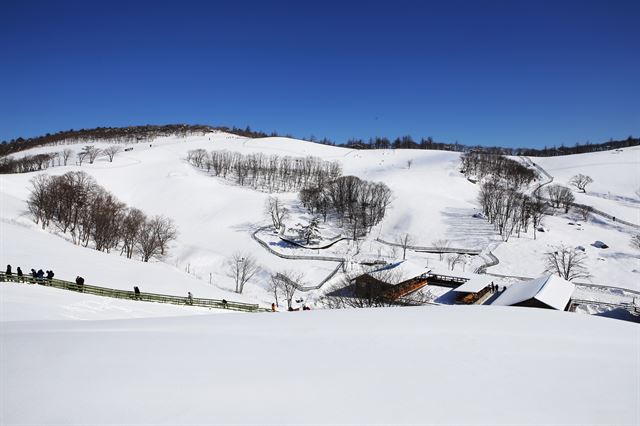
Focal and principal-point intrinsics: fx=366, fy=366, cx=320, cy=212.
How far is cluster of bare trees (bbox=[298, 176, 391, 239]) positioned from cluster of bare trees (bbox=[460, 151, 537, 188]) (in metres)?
43.5

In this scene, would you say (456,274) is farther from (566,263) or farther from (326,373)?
(326,373)

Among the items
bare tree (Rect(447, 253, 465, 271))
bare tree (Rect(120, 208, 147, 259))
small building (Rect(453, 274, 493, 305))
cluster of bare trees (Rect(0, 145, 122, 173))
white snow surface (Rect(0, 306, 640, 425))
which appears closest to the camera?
white snow surface (Rect(0, 306, 640, 425))

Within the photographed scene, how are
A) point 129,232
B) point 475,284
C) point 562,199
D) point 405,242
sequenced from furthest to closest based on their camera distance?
point 562,199 < point 405,242 < point 129,232 < point 475,284

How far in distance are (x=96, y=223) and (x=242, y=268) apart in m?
18.1

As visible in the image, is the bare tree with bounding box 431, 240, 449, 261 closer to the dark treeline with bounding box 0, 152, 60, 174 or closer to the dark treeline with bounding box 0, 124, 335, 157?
the dark treeline with bounding box 0, 152, 60, 174

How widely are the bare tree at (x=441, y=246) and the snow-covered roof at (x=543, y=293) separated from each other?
67.6ft

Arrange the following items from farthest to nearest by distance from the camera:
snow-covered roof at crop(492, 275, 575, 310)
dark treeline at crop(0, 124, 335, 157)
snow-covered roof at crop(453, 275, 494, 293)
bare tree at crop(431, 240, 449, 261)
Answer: dark treeline at crop(0, 124, 335, 157) → bare tree at crop(431, 240, 449, 261) → snow-covered roof at crop(453, 275, 494, 293) → snow-covered roof at crop(492, 275, 575, 310)

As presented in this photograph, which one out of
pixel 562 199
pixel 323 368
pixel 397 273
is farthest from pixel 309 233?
pixel 562 199

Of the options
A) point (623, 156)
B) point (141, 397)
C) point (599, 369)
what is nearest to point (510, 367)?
point (599, 369)

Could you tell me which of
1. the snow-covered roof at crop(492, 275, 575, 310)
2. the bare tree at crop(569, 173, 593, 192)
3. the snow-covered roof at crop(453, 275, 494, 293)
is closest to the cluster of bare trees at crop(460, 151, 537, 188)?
the bare tree at crop(569, 173, 593, 192)

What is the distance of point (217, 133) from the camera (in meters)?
165

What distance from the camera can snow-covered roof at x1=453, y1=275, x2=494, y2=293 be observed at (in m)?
31.2

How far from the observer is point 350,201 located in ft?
224

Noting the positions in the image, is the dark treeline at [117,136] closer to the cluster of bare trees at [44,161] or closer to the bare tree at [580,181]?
the cluster of bare trees at [44,161]
